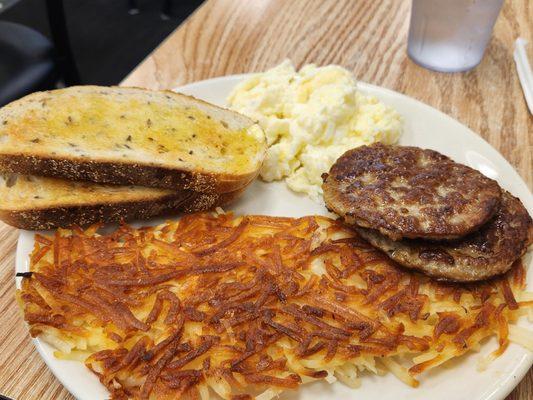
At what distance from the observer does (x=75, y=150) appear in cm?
229

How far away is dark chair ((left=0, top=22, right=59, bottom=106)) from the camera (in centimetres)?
347

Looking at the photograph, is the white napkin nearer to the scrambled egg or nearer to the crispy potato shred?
the scrambled egg

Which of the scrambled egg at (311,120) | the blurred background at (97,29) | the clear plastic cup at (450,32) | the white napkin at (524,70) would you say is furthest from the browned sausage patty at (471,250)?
the blurred background at (97,29)

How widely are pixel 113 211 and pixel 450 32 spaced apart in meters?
2.26

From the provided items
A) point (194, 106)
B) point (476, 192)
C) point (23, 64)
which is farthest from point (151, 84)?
point (476, 192)

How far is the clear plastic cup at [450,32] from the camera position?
305 centimetres

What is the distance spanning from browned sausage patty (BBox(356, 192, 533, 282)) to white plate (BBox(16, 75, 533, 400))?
18cm

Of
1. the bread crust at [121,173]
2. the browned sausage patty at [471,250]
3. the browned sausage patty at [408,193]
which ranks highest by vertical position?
the browned sausage patty at [408,193]

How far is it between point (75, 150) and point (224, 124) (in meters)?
0.73

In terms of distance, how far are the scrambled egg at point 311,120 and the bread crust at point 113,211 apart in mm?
303

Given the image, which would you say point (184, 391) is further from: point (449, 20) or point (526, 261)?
point (449, 20)

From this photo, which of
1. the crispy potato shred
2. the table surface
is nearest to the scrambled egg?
the crispy potato shred

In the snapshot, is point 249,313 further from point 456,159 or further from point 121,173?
point 456,159

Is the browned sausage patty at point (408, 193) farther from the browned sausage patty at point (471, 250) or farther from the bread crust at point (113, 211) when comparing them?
the bread crust at point (113, 211)
